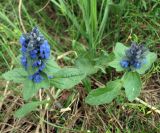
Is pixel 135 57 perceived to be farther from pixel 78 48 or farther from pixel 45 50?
pixel 78 48

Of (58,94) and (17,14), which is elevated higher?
(17,14)

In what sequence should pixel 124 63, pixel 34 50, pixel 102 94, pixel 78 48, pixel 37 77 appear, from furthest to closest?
1. pixel 78 48
2. pixel 102 94
3. pixel 124 63
4. pixel 37 77
5. pixel 34 50

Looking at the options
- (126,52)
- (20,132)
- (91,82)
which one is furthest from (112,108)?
(20,132)

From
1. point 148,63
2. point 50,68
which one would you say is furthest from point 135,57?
point 50,68

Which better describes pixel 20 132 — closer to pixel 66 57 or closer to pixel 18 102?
pixel 18 102

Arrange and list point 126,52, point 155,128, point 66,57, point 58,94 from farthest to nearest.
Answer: point 66,57 → point 58,94 → point 155,128 → point 126,52

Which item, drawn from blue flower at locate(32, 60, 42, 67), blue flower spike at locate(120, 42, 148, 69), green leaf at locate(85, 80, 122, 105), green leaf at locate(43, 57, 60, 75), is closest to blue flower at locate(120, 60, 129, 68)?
blue flower spike at locate(120, 42, 148, 69)
